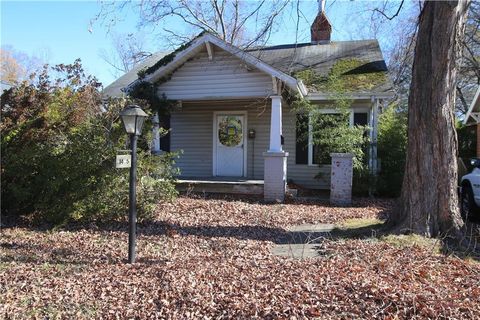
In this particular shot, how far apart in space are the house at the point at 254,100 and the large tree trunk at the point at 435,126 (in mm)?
4102

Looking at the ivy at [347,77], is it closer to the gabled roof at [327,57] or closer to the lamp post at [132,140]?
the gabled roof at [327,57]

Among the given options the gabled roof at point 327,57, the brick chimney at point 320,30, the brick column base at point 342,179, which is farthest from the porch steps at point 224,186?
the brick chimney at point 320,30

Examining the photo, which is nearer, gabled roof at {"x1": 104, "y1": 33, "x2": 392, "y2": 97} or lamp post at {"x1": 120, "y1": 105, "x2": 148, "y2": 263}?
lamp post at {"x1": 120, "y1": 105, "x2": 148, "y2": 263}

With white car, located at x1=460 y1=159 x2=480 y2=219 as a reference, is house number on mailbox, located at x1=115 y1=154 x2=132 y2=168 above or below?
above

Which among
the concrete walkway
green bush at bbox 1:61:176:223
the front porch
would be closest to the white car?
the concrete walkway

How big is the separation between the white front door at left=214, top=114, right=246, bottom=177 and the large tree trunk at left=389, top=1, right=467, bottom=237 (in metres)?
7.89

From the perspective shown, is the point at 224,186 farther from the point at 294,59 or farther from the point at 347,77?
the point at 294,59

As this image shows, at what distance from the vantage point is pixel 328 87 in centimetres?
1245

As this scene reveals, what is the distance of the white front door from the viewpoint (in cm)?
1398

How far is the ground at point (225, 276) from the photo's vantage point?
3684 mm

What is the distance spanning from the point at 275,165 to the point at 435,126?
5.26m

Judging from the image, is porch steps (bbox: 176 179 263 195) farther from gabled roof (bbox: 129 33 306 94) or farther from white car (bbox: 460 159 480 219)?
white car (bbox: 460 159 480 219)

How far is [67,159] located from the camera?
25.5 ft

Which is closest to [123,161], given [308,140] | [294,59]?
[308,140]
